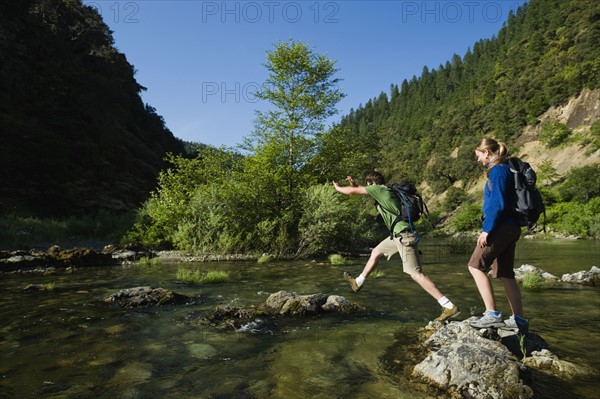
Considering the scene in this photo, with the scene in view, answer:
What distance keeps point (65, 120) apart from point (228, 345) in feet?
127

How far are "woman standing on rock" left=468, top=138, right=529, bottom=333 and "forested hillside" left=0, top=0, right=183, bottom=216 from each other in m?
27.0

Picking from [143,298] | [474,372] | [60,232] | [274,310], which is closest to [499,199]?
[474,372]

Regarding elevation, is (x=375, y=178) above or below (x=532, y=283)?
above

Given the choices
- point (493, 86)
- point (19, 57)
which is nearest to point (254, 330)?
point (19, 57)

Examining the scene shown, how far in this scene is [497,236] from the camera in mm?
4434

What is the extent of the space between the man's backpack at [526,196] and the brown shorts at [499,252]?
0.52 feet

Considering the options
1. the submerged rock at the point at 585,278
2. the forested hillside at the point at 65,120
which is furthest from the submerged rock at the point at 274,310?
the forested hillside at the point at 65,120

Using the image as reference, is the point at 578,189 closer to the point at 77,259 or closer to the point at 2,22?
the point at 77,259

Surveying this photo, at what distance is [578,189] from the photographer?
49188mm

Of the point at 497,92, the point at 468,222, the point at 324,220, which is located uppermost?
the point at 497,92

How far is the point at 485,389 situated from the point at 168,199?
16.2 meters

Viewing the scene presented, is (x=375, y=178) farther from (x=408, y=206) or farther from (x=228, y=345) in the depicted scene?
(x=228, y=345)

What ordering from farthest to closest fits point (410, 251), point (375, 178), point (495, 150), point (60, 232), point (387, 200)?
point (60, 232), point (375, 178), point (387, 200), point (410, 251), point (495, 150)

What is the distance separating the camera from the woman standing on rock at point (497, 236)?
434 centimetres
